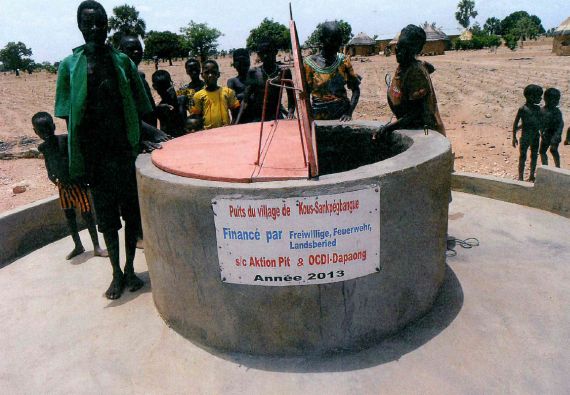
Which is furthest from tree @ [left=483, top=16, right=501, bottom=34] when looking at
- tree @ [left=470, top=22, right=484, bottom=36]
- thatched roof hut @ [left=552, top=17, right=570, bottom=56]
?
thatched roof hut @ [left=552, top=17, right=570, bottom=56]

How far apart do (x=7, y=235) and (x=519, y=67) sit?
2471cm

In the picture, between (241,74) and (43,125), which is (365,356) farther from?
(241,74)

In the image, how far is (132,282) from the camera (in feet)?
11.7

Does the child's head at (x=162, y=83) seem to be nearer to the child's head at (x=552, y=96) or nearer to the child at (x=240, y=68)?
the child at (x=240, y=68)

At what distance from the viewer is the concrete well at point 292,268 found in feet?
8.19

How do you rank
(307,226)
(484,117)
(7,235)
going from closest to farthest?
1. (307,226)
2. (7,235)
3. (484,117)

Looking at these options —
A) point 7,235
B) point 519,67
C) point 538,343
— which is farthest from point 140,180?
point 519,67

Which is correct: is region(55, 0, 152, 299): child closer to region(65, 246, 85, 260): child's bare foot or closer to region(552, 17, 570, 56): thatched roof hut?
region(65, 246, 85, 260): child's bare foot

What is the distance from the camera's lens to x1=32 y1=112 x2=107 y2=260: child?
4047 millimetres

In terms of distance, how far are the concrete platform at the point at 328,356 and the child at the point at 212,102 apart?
7.37 feet

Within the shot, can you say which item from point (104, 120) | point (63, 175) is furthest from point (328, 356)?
point (63, 175)

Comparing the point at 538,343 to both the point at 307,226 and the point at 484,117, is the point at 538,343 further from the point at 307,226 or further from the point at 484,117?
the point at 484,117

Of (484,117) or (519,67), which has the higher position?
(519,67)

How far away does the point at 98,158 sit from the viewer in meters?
3.28
